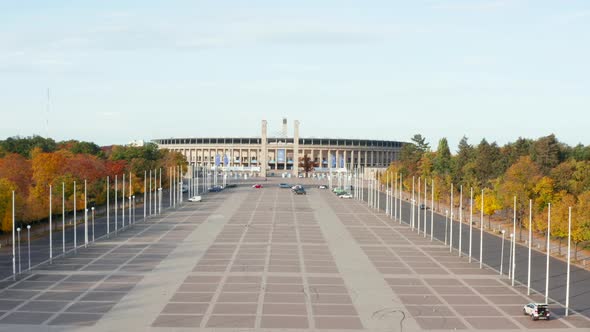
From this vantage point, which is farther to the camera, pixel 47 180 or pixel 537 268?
pixel 47 180

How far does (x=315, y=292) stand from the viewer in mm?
48062

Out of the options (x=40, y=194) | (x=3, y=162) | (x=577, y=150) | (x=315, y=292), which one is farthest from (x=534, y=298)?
(x=577, y=150)

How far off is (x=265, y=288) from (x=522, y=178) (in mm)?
46209

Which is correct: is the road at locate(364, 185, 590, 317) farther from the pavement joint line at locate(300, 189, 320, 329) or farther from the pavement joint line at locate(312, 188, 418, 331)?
the pavement joint line at locate(300, 189, 320, 329)

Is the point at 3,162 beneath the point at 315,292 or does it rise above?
above

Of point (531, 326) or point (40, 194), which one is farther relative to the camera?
point (40, 194)

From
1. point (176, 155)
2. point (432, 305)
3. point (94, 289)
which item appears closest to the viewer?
point (432, 305)

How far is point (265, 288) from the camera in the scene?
4906 centimetres

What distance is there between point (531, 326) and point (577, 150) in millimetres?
104993

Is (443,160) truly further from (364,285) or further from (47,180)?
(364,285)

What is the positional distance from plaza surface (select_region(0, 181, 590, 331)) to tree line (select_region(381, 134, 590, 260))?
10309mm

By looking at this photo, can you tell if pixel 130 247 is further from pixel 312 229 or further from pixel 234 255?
pixel 312 229

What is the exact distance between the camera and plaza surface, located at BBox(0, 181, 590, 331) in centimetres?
4000

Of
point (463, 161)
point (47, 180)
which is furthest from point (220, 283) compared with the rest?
point (463, 161)
